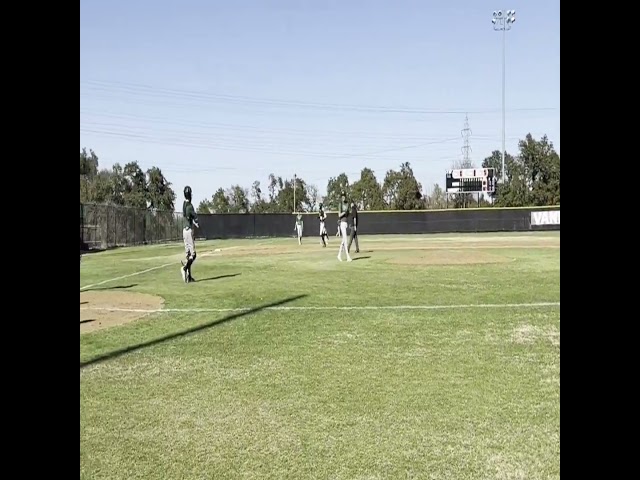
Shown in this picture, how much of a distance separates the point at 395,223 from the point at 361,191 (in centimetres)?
3246

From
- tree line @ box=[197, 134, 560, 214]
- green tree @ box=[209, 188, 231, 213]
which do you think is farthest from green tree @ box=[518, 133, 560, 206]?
green tree @ box=[209, 188, 231, 213]

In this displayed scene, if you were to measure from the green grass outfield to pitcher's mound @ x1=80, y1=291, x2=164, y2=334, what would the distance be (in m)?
0.30

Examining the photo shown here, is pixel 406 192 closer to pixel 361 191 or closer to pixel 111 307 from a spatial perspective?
pixel 361 191

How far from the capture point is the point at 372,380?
4707mm

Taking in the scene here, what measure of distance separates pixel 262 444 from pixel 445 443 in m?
1.12

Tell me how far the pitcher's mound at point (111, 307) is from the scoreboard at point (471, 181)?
46878 mm

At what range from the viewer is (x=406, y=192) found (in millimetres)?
70438

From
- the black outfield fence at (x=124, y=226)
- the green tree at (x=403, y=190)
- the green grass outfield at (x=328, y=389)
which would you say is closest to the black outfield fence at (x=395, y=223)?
the black outfield fence at (x=124, y=226)

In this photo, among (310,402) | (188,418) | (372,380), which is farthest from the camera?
(372,380)

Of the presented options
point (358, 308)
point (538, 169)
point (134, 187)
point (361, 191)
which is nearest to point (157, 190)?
point (134, 187)

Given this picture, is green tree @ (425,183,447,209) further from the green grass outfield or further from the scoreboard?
the green grass outfield

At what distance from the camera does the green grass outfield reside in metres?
3.13
